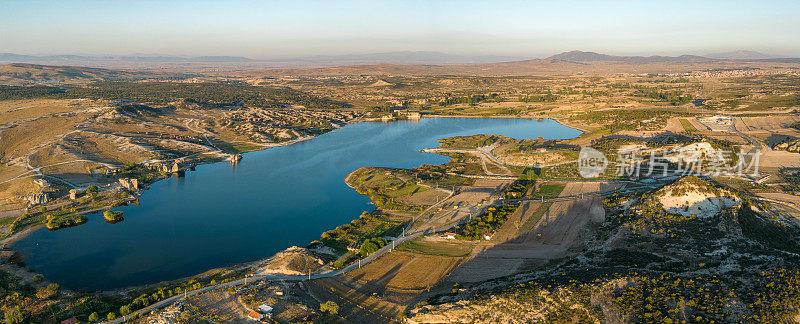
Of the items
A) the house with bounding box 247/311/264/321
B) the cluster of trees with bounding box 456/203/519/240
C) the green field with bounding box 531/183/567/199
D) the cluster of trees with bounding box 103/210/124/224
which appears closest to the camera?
the house with bounding box 247/311/264/321

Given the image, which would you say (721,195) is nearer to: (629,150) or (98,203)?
(629,150)

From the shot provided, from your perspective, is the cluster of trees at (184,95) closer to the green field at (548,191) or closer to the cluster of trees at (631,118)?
the cluster of trees at (631,118)

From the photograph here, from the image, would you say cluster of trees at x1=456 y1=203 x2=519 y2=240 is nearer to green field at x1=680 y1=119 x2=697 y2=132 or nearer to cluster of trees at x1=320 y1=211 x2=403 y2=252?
cluster of trees at x1=320 y1=211 x2=403 y2=252

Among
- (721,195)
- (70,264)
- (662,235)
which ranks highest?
(721,195)

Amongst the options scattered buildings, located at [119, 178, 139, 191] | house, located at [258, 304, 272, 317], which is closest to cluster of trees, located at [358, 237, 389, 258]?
house, located at [258, 304, 272, 317]

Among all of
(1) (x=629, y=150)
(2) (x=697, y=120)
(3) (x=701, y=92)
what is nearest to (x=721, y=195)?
(1) (x=629, y=150)

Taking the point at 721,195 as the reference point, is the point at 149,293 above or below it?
below

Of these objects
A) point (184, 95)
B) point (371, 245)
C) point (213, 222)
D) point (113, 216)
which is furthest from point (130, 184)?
point (184, 95)
